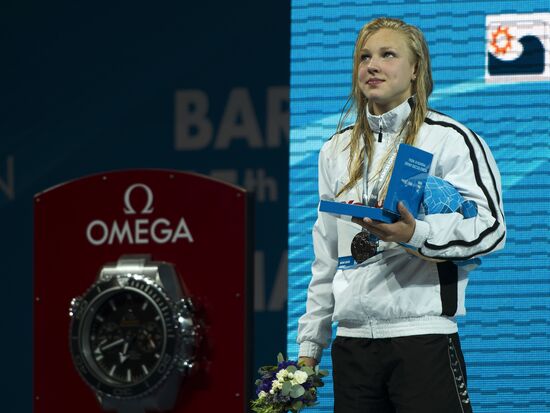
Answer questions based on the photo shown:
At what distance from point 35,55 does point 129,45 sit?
0.44m

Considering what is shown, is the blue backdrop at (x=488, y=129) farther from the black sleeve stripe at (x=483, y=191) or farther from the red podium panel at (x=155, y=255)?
the black sleeve stripe at (x=483, y=191)

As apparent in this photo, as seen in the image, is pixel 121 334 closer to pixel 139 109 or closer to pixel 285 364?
pixel 285 364

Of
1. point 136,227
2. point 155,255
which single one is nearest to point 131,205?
point 136,227

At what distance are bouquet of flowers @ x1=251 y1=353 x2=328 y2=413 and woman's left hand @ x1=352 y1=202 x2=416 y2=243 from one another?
0.41m

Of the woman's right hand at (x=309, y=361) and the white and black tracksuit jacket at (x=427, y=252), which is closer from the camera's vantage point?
the white and black tracksuit jacket at (x=427, y=252)

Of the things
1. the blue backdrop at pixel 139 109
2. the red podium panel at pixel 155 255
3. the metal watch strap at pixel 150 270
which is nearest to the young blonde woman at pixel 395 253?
the red podium panel at pixel 155 255

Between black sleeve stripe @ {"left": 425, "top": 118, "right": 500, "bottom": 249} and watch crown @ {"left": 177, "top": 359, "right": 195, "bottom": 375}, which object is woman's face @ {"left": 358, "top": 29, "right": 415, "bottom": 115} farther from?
watch crown @ {"left": 177, "top": 359, "right": 195, "bottom": 375}

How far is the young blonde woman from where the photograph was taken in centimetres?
242

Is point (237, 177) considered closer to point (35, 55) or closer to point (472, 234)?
point (35, 55)

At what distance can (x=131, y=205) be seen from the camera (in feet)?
11.1

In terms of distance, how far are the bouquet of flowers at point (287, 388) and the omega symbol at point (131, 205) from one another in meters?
0.95

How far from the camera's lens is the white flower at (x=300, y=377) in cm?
253

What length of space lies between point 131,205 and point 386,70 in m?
1.12

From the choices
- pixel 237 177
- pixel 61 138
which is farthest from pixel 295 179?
pixel 61 138
